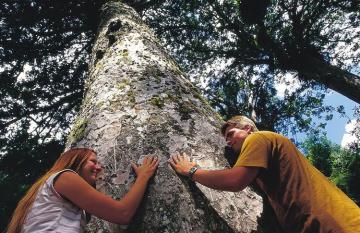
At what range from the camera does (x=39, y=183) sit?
1.74m

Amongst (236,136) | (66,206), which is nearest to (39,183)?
(66,206)

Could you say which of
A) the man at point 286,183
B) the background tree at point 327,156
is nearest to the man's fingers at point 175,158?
the man at point 286,183

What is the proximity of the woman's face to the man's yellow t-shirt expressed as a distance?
81 centimetres

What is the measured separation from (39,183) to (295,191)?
138 cm

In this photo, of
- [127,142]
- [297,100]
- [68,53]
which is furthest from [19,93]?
[297,100]

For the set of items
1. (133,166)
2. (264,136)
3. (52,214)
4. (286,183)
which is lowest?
(52,214)

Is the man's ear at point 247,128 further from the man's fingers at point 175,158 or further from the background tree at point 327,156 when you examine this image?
the background tree at point 327,156

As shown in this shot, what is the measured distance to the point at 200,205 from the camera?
1.69m

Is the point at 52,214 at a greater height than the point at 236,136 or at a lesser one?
lesser

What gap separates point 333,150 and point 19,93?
34532mm

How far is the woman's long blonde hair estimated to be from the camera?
1.61 metres

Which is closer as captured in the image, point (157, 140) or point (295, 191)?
point (295, 191)

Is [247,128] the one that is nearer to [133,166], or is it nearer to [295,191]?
[295,191]

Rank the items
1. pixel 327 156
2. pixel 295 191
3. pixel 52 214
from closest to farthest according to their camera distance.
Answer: pixel 52 214 → pixel 295 191 → pixel 327 156
